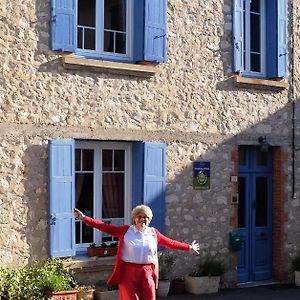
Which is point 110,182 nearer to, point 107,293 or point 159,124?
point 159,124

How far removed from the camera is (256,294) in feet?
37.0

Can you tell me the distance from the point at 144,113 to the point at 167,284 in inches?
102

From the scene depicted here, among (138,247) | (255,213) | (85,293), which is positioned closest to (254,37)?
(255,213)

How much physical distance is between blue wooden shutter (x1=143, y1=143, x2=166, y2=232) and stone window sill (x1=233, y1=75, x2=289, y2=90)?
1.87m

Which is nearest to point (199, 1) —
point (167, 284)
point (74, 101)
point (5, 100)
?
point (74, 101)

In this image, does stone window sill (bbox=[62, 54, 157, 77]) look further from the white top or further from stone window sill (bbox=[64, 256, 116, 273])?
the white top

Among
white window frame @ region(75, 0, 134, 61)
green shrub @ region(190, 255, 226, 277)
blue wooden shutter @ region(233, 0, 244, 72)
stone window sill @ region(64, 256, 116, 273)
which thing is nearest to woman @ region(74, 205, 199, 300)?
stone window sill @ region(64, 256, 116, 273)

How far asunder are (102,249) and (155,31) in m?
3.35

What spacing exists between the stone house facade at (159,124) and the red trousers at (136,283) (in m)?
2.45

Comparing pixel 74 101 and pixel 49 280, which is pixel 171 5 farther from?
pixel 49 280

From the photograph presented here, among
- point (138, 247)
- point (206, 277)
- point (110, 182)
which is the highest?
point (110, 182)

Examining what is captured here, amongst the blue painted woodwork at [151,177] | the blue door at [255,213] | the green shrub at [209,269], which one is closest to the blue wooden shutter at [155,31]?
the blue painted woodwork at [151,177]

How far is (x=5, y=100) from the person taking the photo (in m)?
9.52

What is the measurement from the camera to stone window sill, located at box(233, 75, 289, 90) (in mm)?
11742
